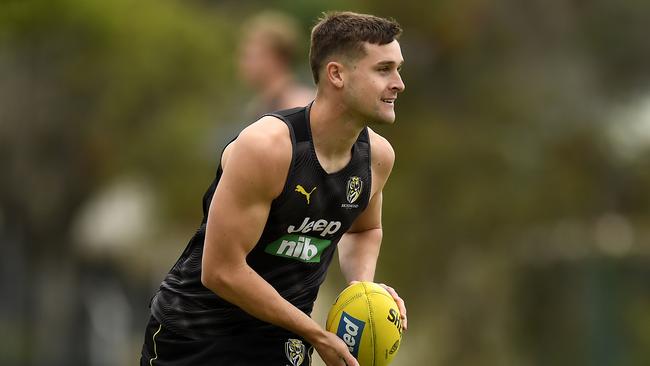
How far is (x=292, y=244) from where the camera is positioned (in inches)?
270

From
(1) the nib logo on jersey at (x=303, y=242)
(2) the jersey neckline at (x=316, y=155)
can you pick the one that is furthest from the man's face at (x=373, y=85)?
(1) the nib logo on jersey at (x=303, y=242)

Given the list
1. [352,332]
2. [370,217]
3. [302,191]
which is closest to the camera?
[302,191]

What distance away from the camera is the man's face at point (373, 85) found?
22.2 ft

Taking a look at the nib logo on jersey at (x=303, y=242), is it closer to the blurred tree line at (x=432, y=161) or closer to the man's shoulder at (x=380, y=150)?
the man's shoulder at (x=380, y=150)

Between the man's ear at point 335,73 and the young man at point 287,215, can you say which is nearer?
the young man at point 287,215

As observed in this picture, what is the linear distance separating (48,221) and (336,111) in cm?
2108

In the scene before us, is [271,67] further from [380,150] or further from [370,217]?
[380,150]

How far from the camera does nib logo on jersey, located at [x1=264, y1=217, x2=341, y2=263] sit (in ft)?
22.4

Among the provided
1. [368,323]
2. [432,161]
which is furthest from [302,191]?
[432,161]

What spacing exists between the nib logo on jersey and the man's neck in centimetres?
27

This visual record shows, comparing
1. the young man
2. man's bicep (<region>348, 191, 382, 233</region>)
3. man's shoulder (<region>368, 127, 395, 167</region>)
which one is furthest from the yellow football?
man's shoulder (<region>368, 127, 395, 167</region>)

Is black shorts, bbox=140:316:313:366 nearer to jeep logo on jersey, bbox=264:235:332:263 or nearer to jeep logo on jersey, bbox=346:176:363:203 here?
jeep logo on jersey, bbox=264:235:332:263

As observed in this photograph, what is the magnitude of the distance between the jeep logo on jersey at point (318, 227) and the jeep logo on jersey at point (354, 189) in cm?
13

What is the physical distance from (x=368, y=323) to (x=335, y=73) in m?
1.18
